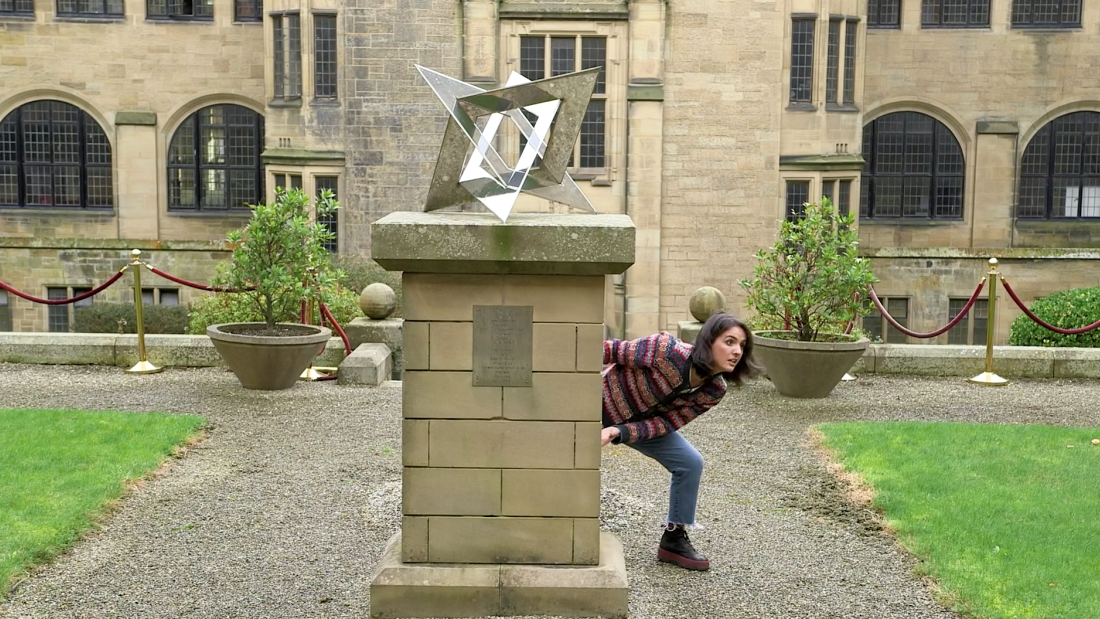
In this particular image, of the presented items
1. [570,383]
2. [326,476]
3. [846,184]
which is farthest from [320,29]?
[570,383]

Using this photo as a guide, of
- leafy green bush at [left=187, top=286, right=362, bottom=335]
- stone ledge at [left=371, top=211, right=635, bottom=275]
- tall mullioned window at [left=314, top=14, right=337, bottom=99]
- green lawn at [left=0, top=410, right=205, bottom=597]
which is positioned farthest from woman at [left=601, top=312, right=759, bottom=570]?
tall mullioned window at [left=314, top=14, right=337, bottom=99]

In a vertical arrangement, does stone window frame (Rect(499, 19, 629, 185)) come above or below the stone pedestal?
above

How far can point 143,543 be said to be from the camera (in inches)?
291

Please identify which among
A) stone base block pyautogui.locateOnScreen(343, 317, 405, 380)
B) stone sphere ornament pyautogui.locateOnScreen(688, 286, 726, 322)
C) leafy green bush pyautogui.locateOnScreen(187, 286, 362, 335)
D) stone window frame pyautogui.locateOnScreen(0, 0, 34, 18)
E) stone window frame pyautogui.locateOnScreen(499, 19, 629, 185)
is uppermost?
stone window frame pyautogui.locateOnScreen(0, 0, 34, 18)

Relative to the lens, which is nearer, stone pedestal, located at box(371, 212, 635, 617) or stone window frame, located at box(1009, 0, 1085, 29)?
stone pedestal, located at box(371, 212, 635, 617)

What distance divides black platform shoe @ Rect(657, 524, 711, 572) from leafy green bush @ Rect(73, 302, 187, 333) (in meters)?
15.6

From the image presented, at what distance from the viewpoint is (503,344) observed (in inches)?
237

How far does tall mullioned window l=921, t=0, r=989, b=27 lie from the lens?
81.5 ft

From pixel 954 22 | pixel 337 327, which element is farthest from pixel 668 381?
pixel 954 22

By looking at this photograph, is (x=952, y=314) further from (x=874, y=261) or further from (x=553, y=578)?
(x=553, y=578)

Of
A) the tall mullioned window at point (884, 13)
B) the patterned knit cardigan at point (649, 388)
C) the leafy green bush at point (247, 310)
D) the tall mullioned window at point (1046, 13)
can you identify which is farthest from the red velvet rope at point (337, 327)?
the tall mullioned window at point (1046, 13)

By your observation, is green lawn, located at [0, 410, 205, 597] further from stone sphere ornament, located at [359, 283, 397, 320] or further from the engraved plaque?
stone sphere ornament, located at [359, 283, 397, 320]

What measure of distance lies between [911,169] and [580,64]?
896cm

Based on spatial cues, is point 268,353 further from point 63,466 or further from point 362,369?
point 63,466
